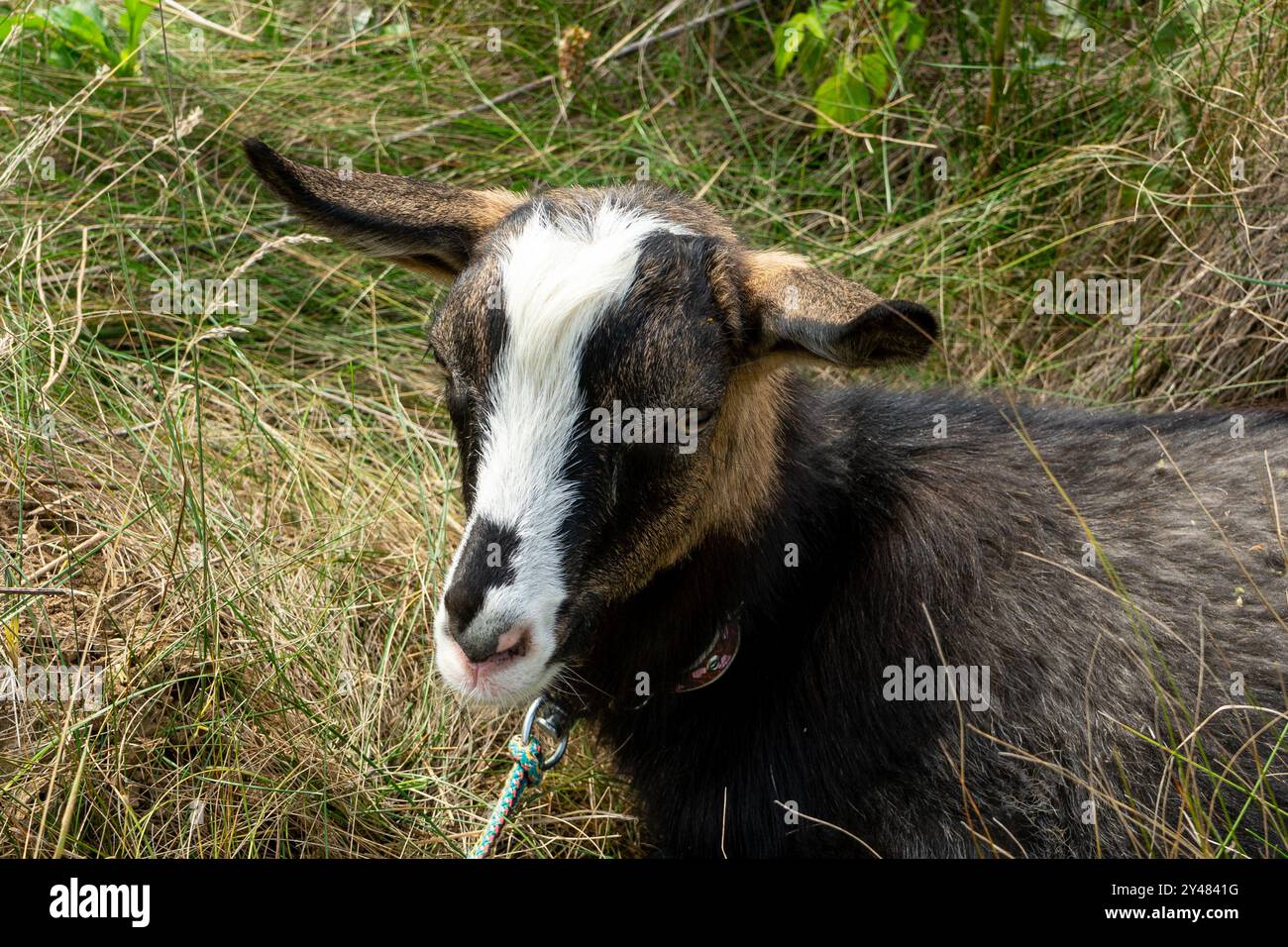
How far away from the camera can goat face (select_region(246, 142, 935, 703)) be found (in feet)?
12.2

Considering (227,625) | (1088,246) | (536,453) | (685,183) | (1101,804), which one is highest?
(685,183)

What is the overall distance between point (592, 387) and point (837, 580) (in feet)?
4.36

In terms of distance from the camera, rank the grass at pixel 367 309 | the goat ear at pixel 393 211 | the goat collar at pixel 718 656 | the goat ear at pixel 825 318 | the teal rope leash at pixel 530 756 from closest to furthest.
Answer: the goat ear at pixel 825 318
the goat ear at pixel 393 211
the goat collar at pixel 718 656
the teal rope leash at pixel 530 756
the grass at pixel 367 309

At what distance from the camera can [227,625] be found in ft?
17.0

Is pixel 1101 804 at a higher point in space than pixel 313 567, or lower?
lower

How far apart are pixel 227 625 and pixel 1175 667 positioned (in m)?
3.50

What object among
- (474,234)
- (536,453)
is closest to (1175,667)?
(536,453)

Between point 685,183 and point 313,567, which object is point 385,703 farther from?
point 685,183

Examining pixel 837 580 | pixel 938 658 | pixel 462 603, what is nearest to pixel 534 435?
pixel 462 603

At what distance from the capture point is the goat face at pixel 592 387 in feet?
12.2

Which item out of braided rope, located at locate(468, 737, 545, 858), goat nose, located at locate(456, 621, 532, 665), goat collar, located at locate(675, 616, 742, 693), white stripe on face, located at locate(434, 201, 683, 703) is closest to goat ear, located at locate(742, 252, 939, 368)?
white stripe on face, located at locate(434, 201, 683, 703)

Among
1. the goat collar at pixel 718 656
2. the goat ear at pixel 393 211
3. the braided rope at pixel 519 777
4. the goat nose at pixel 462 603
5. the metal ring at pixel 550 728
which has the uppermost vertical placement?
the goat ear at pixel 393 211

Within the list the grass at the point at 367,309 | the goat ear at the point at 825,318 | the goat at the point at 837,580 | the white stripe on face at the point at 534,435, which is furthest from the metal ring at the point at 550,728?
the goat ear at the point at 825,318

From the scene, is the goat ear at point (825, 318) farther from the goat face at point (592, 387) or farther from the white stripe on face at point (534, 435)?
the white stripe on face at point (534, 435)
